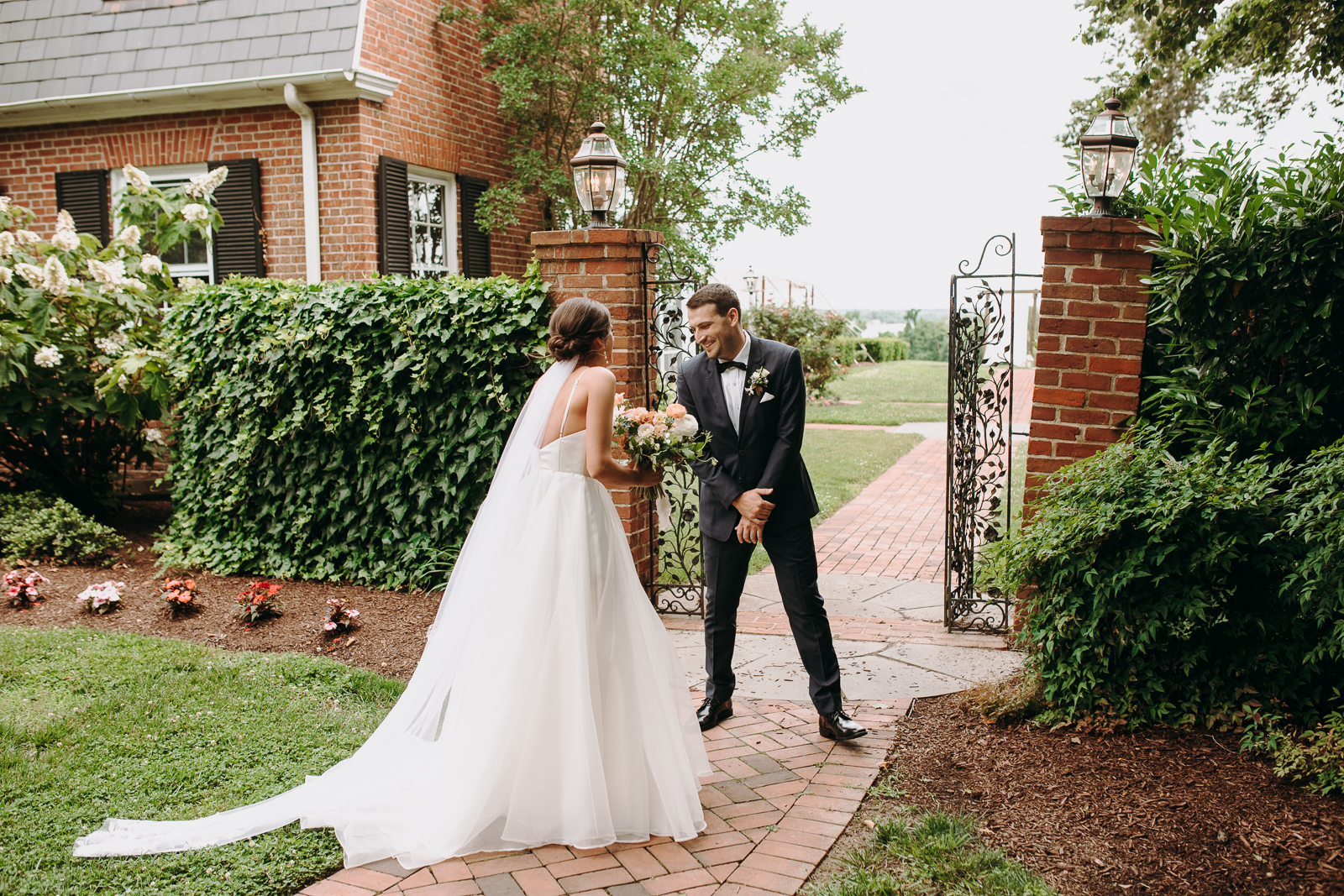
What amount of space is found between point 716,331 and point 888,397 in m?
17.5

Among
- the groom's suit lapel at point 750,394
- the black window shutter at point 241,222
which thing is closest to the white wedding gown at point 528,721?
the groom's suit lapel at point 750,394

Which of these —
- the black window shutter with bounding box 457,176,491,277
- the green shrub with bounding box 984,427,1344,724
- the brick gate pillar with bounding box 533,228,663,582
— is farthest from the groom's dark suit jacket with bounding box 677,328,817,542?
the black window shutter with bounding box 457,176,491,277

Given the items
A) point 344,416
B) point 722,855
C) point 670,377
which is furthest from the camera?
point 344,416

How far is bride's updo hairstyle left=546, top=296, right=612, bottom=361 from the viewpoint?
3.76m

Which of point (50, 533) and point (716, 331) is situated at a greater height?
point (716, 331)

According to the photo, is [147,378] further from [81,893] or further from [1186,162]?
[1186,162]

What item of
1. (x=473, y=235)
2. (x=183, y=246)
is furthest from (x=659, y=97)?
(x=183, y=246)

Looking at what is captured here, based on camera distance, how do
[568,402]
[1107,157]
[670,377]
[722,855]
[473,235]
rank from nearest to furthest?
1. [722,855]
2. [568,402]
3. [1107,157]
4. [670,377]
5. [473,235]

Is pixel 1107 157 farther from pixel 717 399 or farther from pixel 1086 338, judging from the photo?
pixel 717 399

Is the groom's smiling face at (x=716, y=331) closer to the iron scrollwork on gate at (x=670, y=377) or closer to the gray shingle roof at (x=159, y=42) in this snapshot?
the iron scrollwork on gate at (x=670, y=377)

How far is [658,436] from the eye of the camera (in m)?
3.91

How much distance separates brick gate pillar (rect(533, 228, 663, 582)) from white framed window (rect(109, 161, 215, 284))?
20.1 feet

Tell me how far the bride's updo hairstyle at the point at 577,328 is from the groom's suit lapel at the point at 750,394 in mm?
828

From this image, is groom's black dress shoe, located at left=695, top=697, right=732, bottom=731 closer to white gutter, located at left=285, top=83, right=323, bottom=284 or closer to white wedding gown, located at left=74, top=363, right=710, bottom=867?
white wedding gown, located at left=74, top=363, right=710, bottom=867
